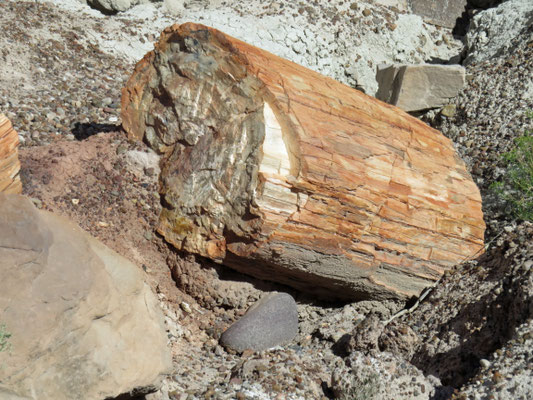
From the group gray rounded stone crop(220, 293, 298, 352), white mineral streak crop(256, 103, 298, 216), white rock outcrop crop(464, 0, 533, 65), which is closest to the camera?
white mineral streak crop(256, 103, 298, 216)

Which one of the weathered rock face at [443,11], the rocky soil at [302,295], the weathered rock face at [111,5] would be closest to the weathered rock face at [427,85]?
the rocky soil at [302,295]

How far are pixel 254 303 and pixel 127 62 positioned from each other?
4142 millimetres

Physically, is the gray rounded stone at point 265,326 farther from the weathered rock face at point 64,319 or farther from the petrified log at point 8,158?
the petrified log at point 8,158

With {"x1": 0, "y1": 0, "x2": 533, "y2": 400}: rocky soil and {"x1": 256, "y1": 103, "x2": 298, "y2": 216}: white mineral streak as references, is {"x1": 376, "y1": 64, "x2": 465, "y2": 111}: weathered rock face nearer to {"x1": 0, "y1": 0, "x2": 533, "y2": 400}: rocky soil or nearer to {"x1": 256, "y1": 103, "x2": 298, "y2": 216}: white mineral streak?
{"x1": 0, "y1": 0, "x2": 533, "y2": 400}: rocky soil

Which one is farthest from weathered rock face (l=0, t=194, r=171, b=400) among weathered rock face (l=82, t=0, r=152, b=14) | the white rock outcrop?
weathered rock face (l=82, t=0, r=152, b=14)

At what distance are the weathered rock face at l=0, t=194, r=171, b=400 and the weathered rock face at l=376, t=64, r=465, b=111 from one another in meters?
3.98

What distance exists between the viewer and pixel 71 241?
2951mm

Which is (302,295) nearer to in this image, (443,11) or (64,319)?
(64,319)

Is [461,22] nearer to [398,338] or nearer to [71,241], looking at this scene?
[398,338]

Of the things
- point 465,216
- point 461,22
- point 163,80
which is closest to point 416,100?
point 465,216

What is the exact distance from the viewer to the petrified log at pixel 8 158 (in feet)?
11.3

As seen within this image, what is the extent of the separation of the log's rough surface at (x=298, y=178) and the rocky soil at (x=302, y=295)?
198mm

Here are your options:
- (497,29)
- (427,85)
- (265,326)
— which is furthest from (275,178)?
(497,29)

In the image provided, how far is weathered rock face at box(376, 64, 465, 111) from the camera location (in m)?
5.97
